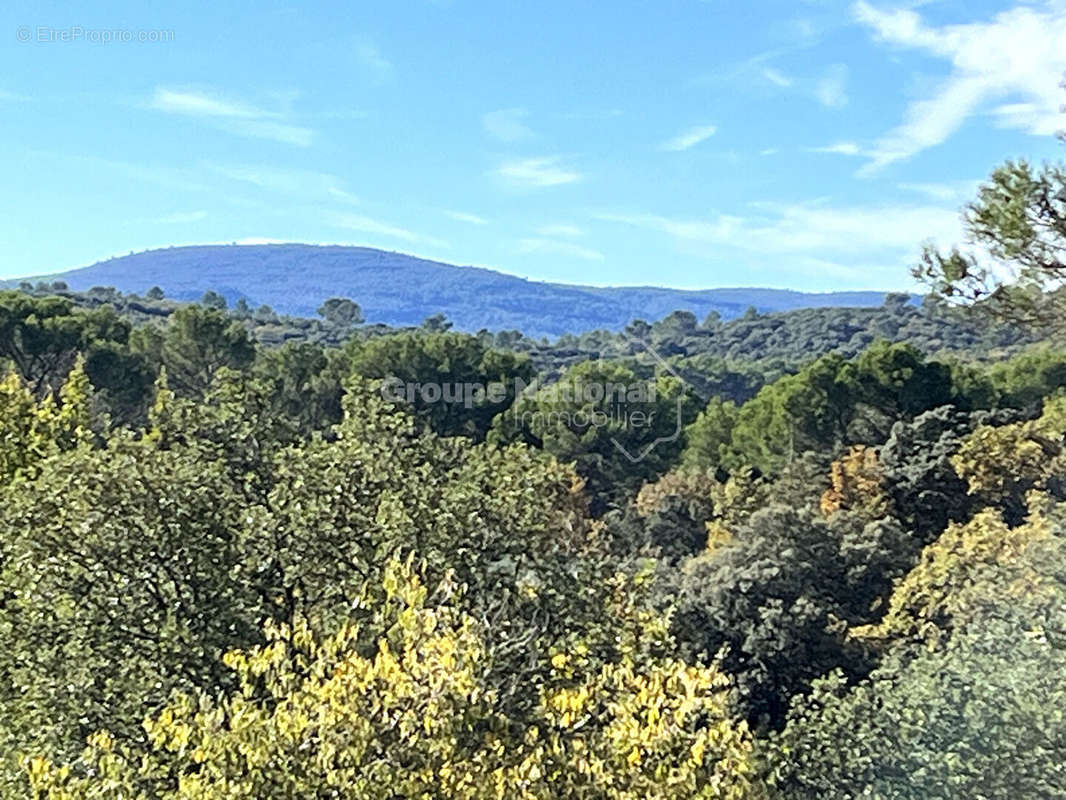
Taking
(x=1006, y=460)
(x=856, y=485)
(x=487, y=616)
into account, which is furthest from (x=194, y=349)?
(x=487, y=616)

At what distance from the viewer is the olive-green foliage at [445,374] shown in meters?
38.5

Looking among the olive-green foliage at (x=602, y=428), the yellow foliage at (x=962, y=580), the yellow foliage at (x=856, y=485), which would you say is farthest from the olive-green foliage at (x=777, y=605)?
the olive-green foliage at (x=602, y=428)

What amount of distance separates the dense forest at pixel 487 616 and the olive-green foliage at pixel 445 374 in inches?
655

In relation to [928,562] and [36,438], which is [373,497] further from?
[928,562]

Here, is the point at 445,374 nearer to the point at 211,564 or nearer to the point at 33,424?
the point at 33,424

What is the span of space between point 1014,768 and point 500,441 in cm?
2778

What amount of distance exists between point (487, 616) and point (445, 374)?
31655mm

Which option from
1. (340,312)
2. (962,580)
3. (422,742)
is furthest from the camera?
(340,312)

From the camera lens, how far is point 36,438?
456 inches

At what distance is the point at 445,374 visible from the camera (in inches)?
1545

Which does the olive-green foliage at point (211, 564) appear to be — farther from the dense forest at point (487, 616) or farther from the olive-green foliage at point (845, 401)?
the olive-green foliage at point (845, 401)

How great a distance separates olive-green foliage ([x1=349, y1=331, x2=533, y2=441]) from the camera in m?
38.5

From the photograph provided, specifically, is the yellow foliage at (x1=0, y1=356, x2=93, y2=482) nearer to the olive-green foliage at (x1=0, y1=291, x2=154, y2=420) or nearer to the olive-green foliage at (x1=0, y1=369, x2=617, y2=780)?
the olive-green foliage at (x1=0, y1=369, x2=617, y2=780)

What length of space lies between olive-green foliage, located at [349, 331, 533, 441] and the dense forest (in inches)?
655
